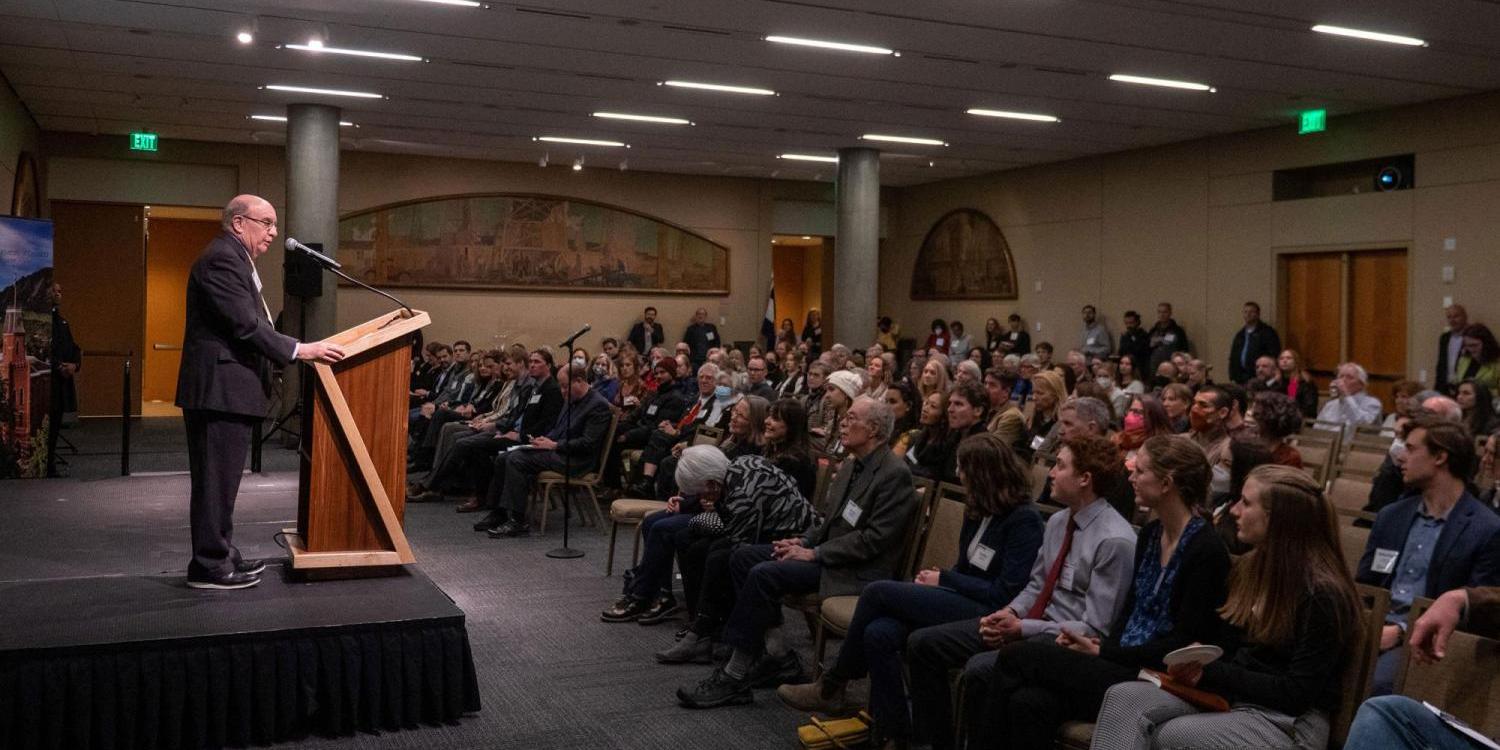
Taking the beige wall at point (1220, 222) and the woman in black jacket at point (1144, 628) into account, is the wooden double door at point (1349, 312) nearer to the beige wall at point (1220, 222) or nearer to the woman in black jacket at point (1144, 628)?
the beige wall at point (1220, 222)

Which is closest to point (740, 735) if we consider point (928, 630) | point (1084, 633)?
point (928, 630)

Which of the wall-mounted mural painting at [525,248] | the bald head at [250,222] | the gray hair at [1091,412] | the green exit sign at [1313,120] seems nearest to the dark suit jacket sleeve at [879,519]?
the gray hair at [1091,412]

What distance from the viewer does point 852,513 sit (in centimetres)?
447

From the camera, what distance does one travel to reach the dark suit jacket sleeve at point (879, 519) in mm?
4367

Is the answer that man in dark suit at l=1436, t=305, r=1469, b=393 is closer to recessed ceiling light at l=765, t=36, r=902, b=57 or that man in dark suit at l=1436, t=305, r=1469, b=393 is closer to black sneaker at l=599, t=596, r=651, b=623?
recessed ceiling light at l=765, t=36, r=902, b=57

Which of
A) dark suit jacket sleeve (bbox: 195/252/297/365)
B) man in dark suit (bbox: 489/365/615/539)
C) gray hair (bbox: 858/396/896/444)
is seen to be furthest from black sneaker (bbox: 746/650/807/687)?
man in dark suit (bbox: 489/365/615/539)

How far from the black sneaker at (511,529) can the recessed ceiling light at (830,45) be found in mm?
3981

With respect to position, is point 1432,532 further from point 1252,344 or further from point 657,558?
point 1252,344

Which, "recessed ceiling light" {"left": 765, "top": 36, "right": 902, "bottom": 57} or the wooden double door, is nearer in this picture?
"recessed ceiling light" {"left": 765, "top": 36, "right": 902, "bottom": 57}

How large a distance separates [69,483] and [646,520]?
12.7 ft

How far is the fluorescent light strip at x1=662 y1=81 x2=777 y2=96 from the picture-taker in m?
10.8

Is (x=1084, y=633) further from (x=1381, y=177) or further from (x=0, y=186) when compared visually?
(x=0, y=186)

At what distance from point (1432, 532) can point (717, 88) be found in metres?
8.33

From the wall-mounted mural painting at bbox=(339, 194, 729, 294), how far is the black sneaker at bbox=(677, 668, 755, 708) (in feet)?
41.8
